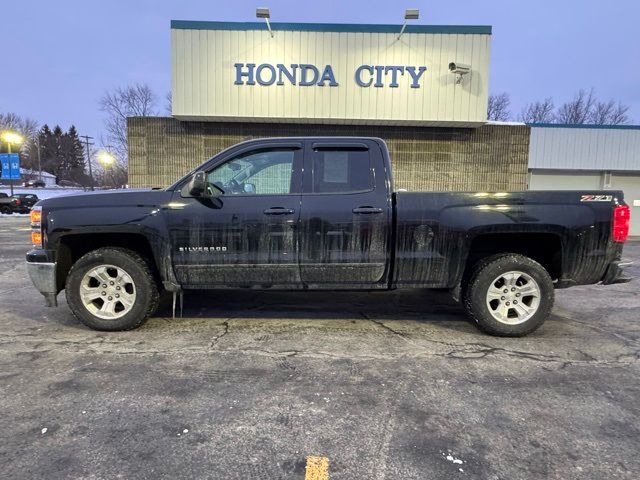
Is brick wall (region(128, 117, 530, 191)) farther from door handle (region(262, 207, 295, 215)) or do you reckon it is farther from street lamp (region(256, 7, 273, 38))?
door handle (region(262, 207, 295, 215))

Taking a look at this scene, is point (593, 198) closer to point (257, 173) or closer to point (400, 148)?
point (257, 173)

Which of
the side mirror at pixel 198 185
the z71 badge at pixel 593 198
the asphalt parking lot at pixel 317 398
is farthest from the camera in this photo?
the z71 badge at pixel 593 198

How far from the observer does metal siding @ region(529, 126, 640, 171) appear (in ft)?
46.1

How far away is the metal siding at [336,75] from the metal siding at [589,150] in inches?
121

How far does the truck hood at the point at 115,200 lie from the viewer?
14.8ft

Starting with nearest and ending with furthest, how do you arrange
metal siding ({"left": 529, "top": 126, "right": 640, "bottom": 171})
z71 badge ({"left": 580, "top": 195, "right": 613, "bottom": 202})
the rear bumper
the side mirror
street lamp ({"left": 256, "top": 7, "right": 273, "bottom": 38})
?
the side mirror < z71 badge ({"left": 580, "top": 195, "right": 613, "bottom": 202}) < the rear bumper < street lamp ({"left": 256, "top": 7, "right": 273, "bottom": 38}) < metal siding ({"left": 529, "top": 126, "right": 640, "bottom": 171})

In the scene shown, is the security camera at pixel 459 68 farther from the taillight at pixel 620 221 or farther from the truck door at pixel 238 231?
the truck door at pixel 238 231

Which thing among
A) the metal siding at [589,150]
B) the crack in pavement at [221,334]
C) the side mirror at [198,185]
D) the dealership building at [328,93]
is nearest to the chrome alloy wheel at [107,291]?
the crack in pavement at [221,334]

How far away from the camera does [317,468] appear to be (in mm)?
2445

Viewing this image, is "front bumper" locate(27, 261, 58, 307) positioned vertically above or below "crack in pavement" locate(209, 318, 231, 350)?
above

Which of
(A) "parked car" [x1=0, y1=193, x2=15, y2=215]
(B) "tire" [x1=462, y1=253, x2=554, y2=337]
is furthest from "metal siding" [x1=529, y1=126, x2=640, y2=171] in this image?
(A) "parked car" [x1=0, y1=193, x2=15, y2=215]

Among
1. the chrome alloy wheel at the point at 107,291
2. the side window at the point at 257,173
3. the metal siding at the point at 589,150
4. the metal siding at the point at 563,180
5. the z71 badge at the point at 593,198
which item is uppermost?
the metal siding at the point at 589,150

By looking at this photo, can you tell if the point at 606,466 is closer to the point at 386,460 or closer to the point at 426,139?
the point at 386,460

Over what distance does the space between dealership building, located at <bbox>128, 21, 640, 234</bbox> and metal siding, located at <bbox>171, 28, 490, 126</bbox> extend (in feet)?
0.09
